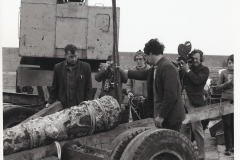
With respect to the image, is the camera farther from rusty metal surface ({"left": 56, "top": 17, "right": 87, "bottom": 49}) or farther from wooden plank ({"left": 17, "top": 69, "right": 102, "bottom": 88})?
wooden plank ({"left": 17, "top": 69, "right": 102, "bottom": 88})

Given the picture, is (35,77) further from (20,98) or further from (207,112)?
(207,112)

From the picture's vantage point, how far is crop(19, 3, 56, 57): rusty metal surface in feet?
29.0

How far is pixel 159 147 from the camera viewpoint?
13.6 feet

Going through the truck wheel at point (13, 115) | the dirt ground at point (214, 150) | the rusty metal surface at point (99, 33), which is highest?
the rusty metal surface at point (99, 33)

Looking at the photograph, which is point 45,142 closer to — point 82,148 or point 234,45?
point 82,148

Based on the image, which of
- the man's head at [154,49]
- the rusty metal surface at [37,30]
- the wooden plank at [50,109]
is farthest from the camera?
the rusty metal surface at [37,30]

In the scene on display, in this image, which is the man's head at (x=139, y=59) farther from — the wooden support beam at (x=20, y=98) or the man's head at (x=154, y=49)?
the wooden support beam at (x=20, y=98)

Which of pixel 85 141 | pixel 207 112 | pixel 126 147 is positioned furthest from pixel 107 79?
pixel 126 147

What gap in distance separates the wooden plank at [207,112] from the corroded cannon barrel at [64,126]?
1.08 m

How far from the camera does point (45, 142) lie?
461 centimetres

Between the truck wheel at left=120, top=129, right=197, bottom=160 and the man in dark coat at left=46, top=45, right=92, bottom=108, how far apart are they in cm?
238

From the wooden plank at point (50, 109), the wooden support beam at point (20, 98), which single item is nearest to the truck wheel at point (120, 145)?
the wooden plank at point (50, 109)

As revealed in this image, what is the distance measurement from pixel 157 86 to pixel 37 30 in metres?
4.88

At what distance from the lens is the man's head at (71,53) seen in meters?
6.07
